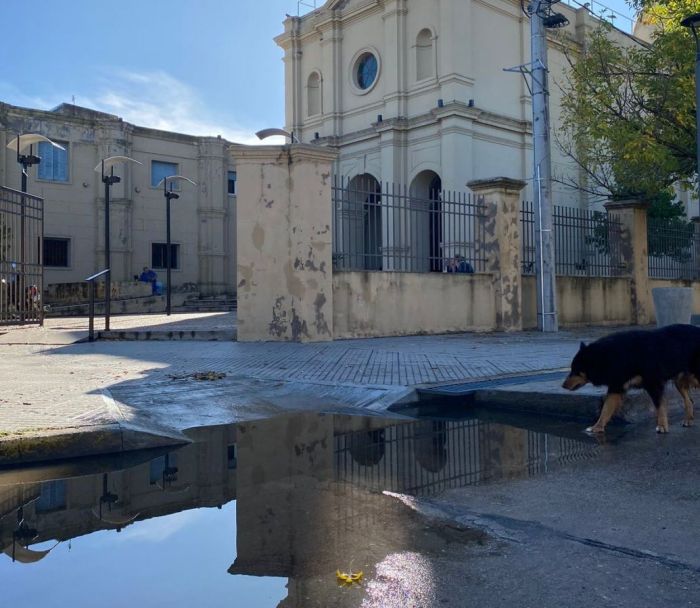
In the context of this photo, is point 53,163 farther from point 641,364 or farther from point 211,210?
point 641,364

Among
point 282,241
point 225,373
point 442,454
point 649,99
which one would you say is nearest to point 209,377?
point 225,373

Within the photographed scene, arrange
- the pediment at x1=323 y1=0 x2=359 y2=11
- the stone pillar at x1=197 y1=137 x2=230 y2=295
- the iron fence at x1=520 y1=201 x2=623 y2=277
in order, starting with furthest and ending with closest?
the stone pillar at x1=197 y1=137 x2=230 y2=295 → the pediment at x1=323 y1=0 x2=359 y2=11 → the iron fence at x1=520 y1=201 x2=623 y2=277

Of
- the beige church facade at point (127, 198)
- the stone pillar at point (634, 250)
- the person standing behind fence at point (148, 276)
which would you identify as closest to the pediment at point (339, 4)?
the beige church facade at point (127, 198)

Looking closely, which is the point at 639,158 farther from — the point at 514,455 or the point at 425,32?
the point at 425,32

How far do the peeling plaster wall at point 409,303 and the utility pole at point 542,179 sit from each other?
43.7 inches

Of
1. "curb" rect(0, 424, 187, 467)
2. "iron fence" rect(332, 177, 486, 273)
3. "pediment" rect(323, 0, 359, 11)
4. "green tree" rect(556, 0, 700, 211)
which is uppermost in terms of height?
"pediment" rect(323, 0, 359, 11)

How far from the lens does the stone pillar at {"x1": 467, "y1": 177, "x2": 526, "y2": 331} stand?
1522cm

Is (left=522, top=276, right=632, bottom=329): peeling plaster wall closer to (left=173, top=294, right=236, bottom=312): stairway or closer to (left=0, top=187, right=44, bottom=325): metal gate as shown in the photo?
(left=0, top=187, right=44, bottom=325): metal gate

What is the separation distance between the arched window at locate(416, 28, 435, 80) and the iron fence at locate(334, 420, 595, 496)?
2320 centimetres

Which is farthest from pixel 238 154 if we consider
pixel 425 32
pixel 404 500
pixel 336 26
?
pixel 336 26

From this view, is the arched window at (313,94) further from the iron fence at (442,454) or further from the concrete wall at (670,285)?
the iron fence at (442,454)

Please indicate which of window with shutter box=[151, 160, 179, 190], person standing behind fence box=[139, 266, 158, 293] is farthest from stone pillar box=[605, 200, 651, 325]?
window with shutter box=[151, 160, 179, 190]

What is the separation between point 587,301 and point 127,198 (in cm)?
2297

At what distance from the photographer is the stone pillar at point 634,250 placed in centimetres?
1847
